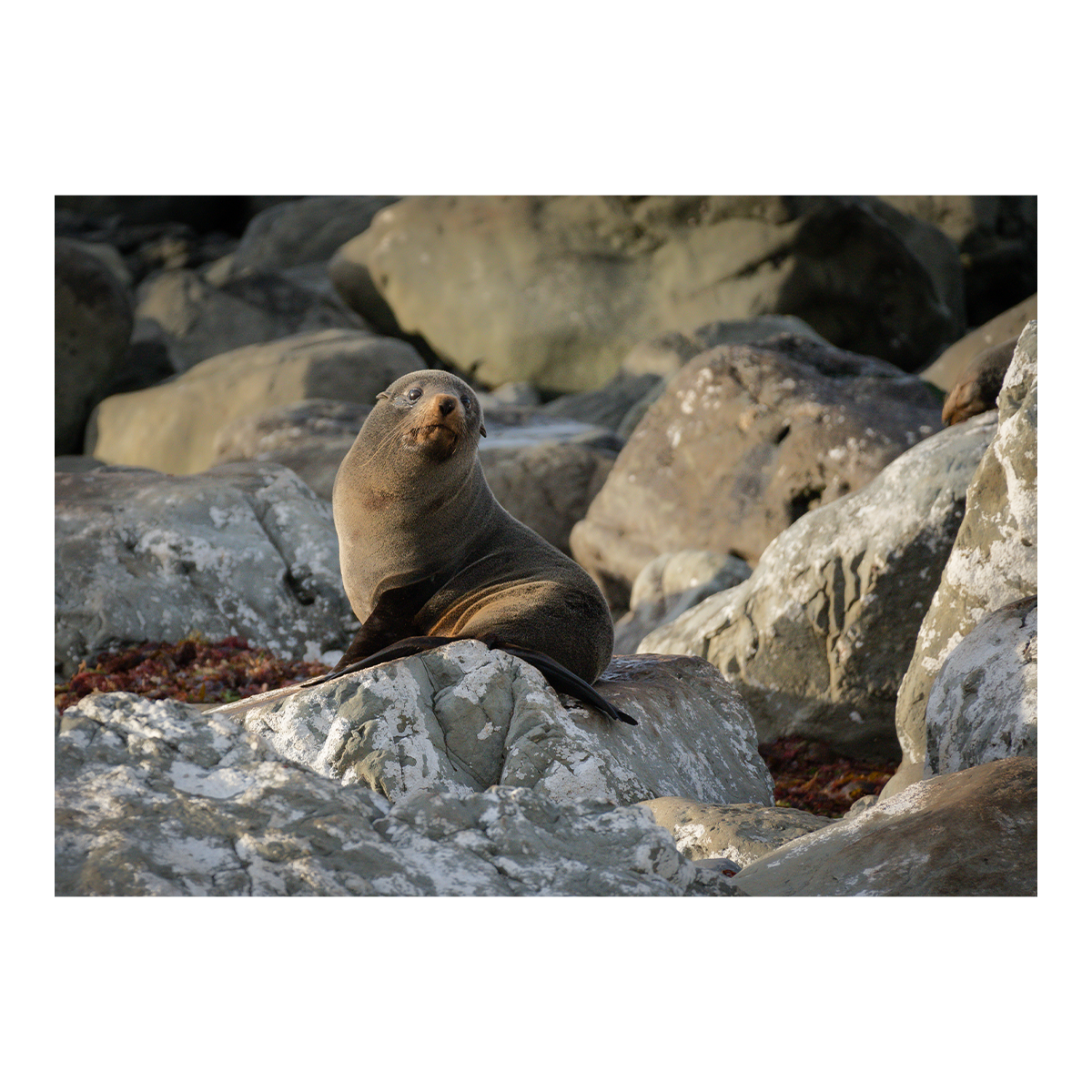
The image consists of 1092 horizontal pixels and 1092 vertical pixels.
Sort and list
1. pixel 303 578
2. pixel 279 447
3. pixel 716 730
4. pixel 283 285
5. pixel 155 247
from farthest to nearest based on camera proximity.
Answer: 1. pixel 155 247
2. pixel 283 285
3. pixel 279 447
4. pixel 303 578
5. pixel 716 730

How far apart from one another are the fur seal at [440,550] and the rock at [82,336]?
37.0 feet

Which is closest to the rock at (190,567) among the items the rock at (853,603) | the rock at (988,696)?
the rock at (853,603)

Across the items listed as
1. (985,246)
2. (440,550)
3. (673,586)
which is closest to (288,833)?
(440,550)

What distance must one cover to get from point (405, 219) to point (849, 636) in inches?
436

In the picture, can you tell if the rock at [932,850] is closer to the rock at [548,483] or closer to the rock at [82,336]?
the rock at [548,483]

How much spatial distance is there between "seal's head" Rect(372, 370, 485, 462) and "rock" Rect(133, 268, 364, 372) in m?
14.0

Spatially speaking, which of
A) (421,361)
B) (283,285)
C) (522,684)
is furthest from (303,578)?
(283,285)

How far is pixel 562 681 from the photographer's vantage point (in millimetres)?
5469

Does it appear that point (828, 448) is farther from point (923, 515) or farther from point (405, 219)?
point (405, 219)

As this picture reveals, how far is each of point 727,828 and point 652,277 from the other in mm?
11951

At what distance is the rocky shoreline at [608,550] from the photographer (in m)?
4.09

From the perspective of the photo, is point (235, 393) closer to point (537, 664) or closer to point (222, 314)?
point (222, 314)

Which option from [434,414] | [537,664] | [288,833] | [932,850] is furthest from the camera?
[434,414]

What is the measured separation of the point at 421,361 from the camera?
17.2 meters
